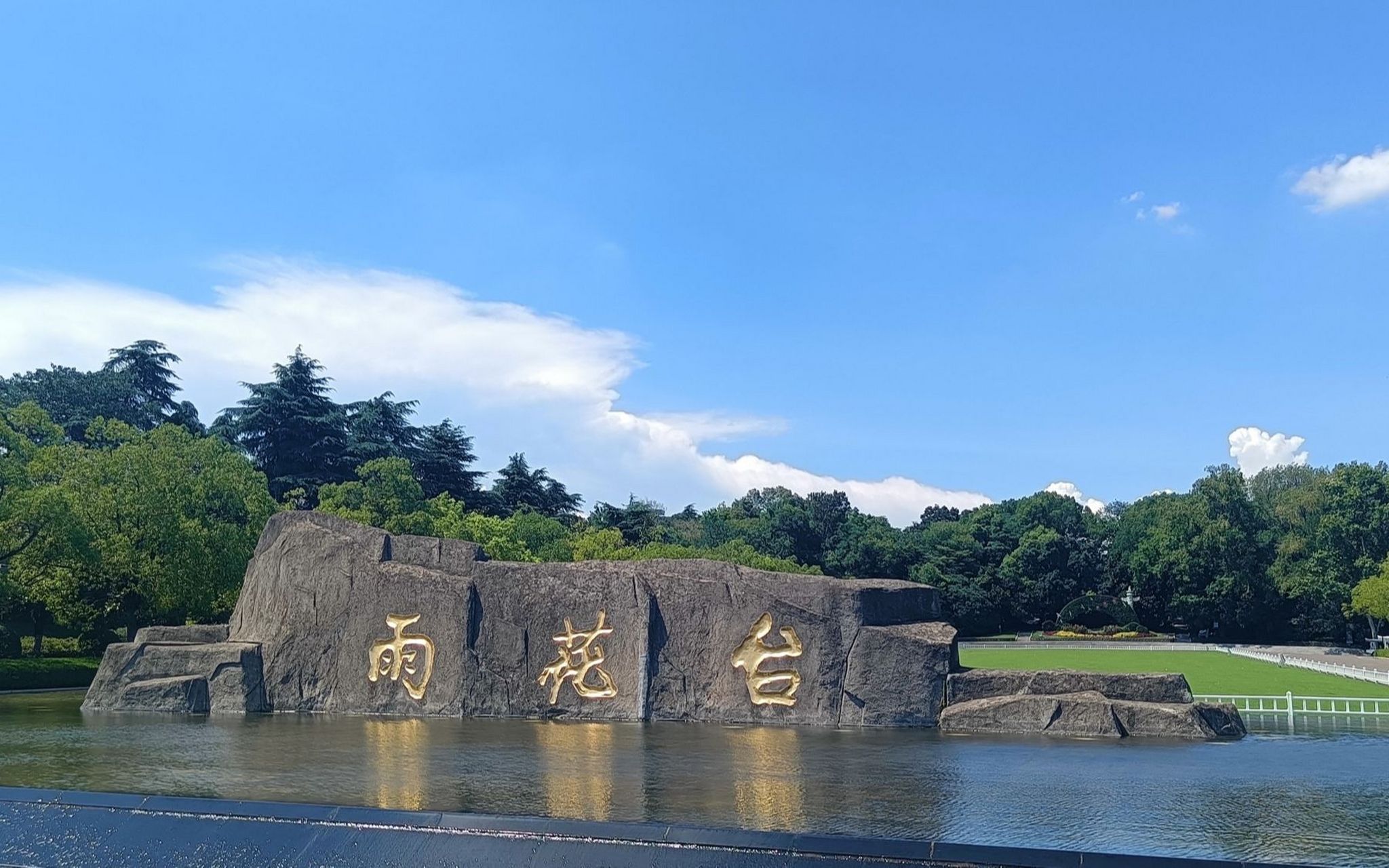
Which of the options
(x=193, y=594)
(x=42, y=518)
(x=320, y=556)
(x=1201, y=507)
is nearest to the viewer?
(x=320, y=556)

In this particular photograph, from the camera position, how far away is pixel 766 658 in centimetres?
1236

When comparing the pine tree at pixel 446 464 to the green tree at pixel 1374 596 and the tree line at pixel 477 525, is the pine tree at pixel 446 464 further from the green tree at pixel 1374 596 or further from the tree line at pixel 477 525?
the green tree at pixel 1374 596

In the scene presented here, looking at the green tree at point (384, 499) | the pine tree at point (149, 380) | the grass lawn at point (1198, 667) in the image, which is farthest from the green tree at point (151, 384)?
the grass lawn at point (1198, 667)

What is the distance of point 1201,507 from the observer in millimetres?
46156

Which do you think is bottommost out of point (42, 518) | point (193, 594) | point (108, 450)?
point (193, 594)

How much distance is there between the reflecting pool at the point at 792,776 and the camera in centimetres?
646

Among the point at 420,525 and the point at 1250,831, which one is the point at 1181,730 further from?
the point at 420,525

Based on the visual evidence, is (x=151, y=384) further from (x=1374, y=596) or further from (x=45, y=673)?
(x=1374, y=596)

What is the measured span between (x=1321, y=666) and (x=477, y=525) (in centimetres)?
2156

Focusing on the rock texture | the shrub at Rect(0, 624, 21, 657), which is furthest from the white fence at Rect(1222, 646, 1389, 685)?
the shrub at Rect(0, 624, 21, 657)

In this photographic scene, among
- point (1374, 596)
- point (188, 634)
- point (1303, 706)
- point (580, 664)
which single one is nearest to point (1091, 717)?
point (580, 664)

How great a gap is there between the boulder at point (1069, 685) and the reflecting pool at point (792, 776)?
0.80m

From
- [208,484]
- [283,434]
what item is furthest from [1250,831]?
[283,434]

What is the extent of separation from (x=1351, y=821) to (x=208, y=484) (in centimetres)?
2013
